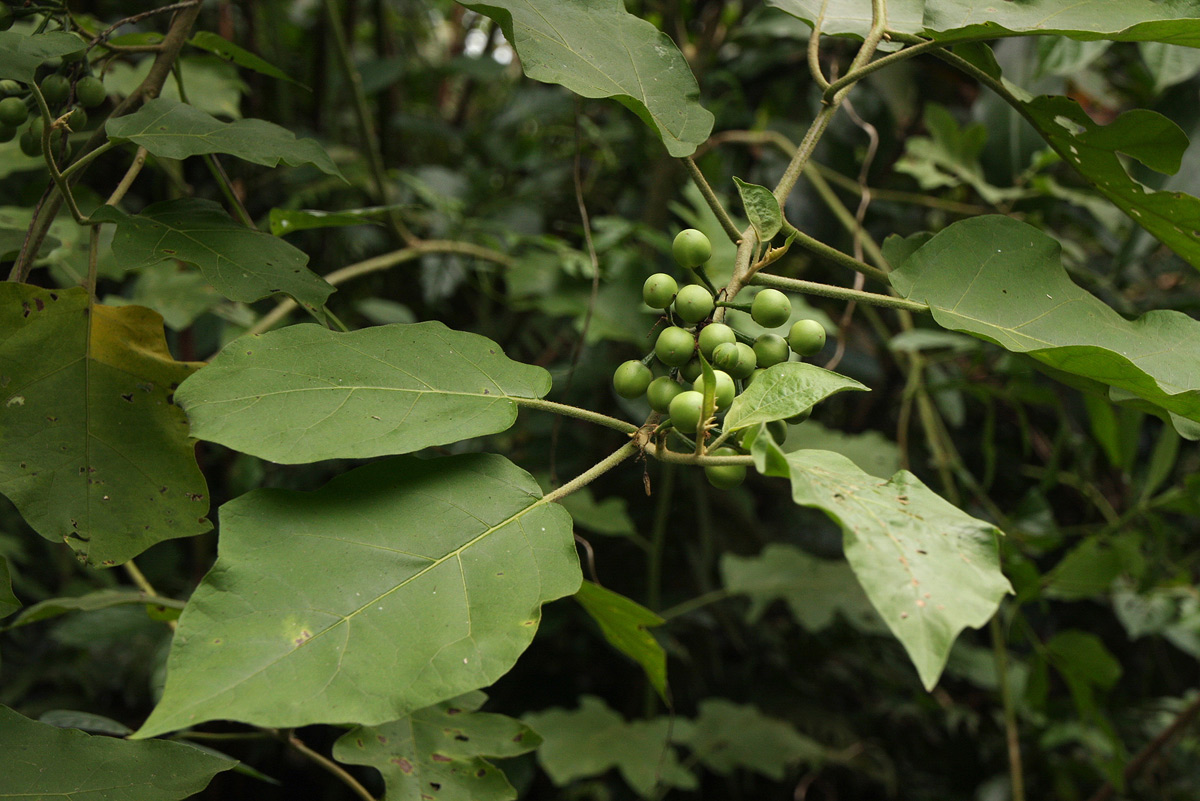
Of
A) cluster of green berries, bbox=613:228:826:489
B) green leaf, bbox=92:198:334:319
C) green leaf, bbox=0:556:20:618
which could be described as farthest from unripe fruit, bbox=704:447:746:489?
green leaf, bbox=0:556:20:618

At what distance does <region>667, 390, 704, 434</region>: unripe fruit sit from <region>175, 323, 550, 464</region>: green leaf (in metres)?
0.09

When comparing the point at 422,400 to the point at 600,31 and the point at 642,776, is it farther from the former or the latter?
the point at 642,776

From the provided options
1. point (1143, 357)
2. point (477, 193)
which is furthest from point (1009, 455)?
point (1143, 357)

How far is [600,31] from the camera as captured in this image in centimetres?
54

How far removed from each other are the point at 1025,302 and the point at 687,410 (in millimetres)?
248

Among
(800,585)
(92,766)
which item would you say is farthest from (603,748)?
(92,766)

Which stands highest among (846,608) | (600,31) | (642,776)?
(600,31)

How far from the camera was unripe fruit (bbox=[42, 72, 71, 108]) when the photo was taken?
0.60 m

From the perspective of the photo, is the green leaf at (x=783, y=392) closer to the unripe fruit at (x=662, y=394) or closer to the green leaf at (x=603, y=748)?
the unripe fruit at (x=662, y=394)

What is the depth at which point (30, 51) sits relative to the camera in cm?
51

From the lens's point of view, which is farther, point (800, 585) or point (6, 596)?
point (800, 585)

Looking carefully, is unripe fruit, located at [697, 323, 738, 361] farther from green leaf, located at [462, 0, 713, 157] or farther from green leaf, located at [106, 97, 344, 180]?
green leaf, located at [106, 97, 344, 180]

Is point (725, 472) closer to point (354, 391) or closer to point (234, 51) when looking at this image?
point (354, 391)

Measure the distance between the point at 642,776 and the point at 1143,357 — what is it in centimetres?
95
